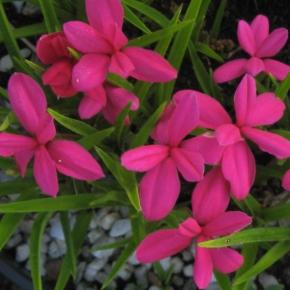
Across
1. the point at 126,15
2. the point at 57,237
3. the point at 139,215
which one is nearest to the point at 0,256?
the point at 57,237

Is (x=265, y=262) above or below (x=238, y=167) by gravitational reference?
below

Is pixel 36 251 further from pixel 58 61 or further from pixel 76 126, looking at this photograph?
pixel 58 61

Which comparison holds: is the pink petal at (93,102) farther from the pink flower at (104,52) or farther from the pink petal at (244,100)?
the pink petal at (244,100)

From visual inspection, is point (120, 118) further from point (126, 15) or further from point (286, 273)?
point (286, 273)

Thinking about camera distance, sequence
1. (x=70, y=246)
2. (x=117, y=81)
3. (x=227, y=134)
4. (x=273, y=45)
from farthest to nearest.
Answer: (x=70, y=246), (x=273, y=45), (x=117, y=81), (x=227, y=134)

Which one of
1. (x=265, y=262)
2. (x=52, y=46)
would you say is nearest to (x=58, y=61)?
(x=52, y=46)

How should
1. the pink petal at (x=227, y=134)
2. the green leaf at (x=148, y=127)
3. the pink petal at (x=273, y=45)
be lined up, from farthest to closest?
the pink petal at (x=273, y=45)
the green leaf at (x=148, y=127)
the pink petal at (x=227, y=134)

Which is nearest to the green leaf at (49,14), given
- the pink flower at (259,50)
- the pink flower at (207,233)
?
the pink flower at (259,50)
